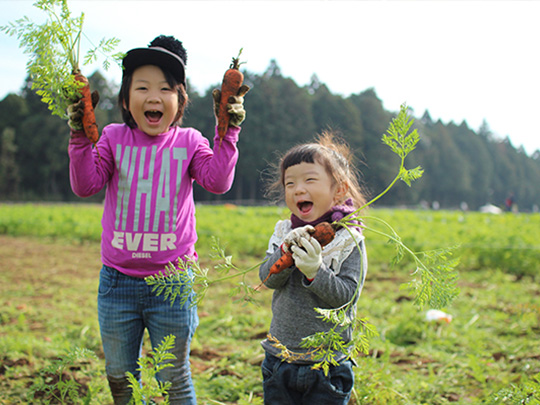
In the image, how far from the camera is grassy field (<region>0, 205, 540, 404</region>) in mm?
2736

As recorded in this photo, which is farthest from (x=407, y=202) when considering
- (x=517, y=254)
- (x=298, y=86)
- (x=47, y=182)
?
(x=517, y=254)

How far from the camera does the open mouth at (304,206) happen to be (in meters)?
1.92

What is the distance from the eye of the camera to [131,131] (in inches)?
89.0

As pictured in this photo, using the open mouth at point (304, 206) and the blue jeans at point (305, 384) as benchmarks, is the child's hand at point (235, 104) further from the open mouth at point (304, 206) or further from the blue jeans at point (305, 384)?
the blue jeans at point (305, 384)

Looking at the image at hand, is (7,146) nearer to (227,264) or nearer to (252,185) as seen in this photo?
(252,185)

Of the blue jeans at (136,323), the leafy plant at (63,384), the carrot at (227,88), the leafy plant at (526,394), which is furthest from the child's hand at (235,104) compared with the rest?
the leafy plant at (526,394)

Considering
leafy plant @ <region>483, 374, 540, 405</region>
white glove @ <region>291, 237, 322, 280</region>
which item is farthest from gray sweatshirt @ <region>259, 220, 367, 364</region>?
leafy plant @ <region>483, 374, 540, 405</region>

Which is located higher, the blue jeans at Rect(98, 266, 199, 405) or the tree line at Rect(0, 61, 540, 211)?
the tree line at Rect(0, 61, 540, 211)

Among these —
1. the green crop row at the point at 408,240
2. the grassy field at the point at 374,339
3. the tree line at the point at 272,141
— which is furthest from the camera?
the tree line at the point at 272,141

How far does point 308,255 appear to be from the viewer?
1.70m

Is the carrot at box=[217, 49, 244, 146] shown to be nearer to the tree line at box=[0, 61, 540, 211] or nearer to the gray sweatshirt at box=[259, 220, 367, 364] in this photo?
the gray sweatshirt at box=[259, 220, 367, 364]

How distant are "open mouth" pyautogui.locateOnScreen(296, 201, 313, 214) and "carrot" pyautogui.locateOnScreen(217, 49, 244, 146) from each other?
0.47m

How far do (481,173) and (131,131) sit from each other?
90622 mm

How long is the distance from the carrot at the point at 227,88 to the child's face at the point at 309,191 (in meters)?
0.35
